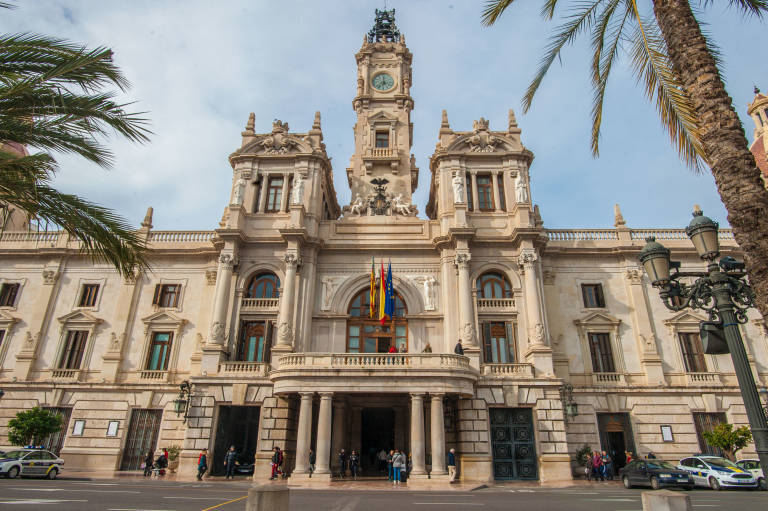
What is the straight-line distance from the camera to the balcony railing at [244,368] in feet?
87.6

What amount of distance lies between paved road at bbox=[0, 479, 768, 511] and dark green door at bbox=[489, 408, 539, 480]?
5.16 m

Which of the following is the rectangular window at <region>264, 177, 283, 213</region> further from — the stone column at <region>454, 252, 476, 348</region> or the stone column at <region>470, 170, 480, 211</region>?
the stone column at <region>470, 170, 480, 211</region>

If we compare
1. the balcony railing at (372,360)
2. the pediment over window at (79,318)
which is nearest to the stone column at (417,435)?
the balcony railing at (372,360)

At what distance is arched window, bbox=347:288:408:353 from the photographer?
29.1 meters

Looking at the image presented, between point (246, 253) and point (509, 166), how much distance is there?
1891 cm

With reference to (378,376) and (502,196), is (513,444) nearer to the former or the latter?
(378,376)

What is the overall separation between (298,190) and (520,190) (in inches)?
592

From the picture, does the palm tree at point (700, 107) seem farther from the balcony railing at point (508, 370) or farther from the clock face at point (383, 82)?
the clock face at point (383, 82)

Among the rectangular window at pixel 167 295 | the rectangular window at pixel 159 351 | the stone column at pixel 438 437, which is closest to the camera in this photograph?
the stone column at pixel 438 437

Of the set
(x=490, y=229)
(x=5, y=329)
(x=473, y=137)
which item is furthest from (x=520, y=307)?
(x=5, y=329)

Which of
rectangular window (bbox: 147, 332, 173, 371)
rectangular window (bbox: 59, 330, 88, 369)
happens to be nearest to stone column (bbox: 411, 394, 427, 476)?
rectangular window (bbox: 147, 332, 173, 371)

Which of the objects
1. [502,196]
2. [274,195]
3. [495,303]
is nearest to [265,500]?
[495,303]

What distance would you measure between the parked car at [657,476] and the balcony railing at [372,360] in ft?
29.9

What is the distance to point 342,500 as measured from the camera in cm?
1578
